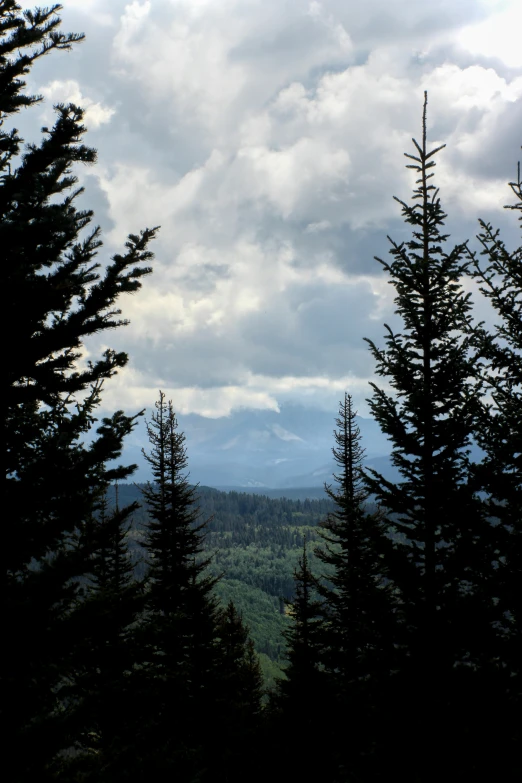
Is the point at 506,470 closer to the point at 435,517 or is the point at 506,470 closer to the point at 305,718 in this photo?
the point at 435,517

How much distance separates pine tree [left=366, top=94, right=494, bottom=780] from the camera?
9.30 m

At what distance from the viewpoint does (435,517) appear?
11344 millimetres

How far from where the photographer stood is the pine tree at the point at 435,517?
9.30m

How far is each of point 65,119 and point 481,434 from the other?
35.4ft

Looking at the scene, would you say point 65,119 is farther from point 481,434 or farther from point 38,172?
point 481,434

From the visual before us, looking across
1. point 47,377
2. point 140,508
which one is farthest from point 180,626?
point 47,377

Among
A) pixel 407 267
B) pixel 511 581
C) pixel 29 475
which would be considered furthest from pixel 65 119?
pixel 511 581

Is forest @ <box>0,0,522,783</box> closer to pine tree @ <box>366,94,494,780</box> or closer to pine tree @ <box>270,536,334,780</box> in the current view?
pine tree @ <box>366,94,494,780</box>

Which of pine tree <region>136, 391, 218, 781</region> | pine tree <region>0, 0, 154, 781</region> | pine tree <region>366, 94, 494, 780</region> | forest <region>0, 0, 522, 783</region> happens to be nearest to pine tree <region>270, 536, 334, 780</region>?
pine tree <region>136, 391, 218, 781</region>

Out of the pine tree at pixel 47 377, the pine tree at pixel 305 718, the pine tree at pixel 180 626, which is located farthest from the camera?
the pine tree at pixel 305 718

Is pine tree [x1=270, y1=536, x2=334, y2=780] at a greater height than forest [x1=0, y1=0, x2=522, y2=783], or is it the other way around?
forest [x1=0, y1=0, x2=522, y2=783]

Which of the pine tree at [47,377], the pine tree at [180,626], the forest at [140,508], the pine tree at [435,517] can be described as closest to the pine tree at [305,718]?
the pine tree at [180,626]

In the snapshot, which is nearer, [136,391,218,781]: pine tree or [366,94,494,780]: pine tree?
[366,94,494,780]: pine tree

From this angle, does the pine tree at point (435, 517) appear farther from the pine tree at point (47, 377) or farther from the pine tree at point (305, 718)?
the pine tree at point (305, 718)
